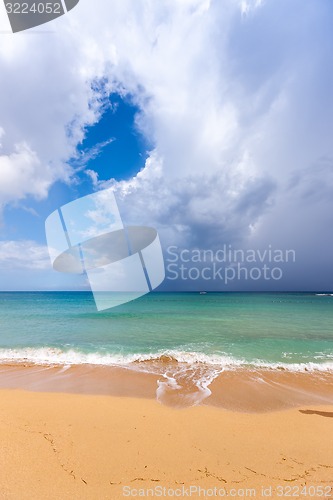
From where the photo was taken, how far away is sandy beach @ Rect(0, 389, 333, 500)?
9.97ft

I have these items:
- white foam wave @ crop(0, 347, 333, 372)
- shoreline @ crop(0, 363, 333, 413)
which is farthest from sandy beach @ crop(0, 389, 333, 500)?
white foam wave @ crop(0, 347, 333, 372)

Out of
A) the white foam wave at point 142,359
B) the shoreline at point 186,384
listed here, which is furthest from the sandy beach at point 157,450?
the white foam wave at point 142,359

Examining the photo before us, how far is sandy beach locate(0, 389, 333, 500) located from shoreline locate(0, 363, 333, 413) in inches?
18.4

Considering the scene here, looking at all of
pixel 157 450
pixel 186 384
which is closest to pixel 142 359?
pixel 186 384

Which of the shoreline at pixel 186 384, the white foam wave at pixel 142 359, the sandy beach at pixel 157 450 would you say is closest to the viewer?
the sandy beach at pixel 157 450

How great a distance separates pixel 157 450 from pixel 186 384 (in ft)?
10.1

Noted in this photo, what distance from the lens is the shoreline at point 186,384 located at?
5.66m

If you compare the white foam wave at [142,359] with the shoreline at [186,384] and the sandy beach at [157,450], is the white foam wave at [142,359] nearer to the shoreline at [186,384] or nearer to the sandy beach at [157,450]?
the shoreline at [186,384]

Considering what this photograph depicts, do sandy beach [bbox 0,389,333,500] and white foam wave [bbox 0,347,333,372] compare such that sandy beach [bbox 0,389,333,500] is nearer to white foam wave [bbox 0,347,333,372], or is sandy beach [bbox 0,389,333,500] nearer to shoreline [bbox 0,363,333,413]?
shoreline [bbox 0,363,333,413]

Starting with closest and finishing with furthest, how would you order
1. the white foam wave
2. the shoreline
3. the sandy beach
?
the sandy beach, the shoreline, the white foam wave

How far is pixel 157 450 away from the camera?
376 cm

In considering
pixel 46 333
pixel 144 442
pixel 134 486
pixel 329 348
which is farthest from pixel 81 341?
pixel 329 348

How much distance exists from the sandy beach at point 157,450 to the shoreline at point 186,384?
0.47 meters

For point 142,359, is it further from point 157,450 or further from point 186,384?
point 157,450
